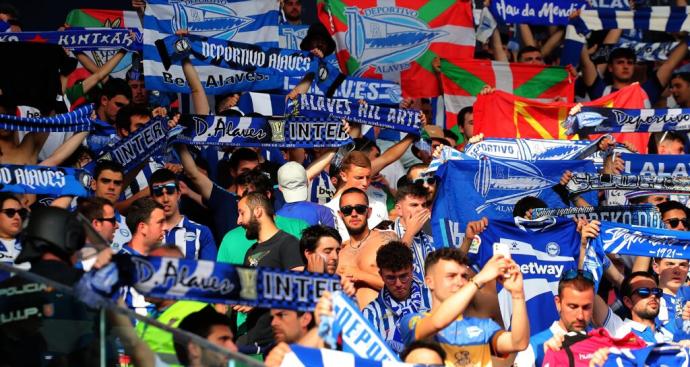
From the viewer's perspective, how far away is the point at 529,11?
15.3m

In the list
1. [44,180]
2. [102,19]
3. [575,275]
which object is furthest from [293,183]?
[102,19]

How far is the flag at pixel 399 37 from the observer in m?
14.5

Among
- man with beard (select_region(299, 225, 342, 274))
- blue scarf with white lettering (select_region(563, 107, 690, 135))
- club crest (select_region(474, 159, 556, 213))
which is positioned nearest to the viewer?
man with beard (select_region(299, 225, 342, 274))

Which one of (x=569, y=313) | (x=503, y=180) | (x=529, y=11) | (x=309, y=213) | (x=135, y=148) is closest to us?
(x=569, y=313)

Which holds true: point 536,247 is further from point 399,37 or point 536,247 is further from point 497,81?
point 399,37

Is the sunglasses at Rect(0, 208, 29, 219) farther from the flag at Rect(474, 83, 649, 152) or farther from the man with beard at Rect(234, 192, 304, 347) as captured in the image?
the flag at Rect(474, 83, 649, 152)

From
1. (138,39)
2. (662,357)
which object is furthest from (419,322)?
(138,39)

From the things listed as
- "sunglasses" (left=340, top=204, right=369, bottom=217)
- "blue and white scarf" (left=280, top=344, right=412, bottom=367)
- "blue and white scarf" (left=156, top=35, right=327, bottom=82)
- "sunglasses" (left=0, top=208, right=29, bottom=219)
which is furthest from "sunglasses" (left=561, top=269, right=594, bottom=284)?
"blue and white scarf" (left=156, top=35, right=327, bottom=82)

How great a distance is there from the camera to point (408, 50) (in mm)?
14711

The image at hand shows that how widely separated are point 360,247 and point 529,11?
6306 millimetres

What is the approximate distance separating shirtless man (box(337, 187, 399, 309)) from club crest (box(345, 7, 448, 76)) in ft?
14.8

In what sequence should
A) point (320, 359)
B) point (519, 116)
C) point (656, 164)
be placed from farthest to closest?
point (519, 116), point (656, 164), point (320, 359)

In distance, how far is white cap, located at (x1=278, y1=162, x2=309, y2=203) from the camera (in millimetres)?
10773

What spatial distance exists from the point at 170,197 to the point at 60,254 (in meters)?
3.59
